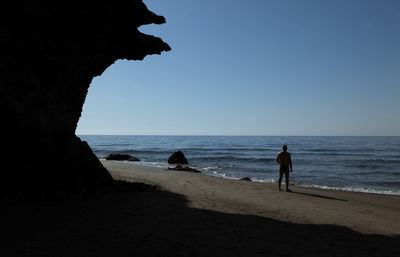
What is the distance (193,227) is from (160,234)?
918mm

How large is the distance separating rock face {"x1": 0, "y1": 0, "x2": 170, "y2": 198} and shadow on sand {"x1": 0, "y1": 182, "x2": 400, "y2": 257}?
1686mm

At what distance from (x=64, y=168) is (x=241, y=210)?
249 inches

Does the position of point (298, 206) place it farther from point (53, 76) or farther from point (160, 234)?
point (53, 76)

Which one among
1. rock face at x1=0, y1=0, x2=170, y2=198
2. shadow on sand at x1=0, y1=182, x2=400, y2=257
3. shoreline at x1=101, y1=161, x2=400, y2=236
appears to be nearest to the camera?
shadow on sand at x1=0, y1=182, x2=400, y2=257

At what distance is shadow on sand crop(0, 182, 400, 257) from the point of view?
16.3ft

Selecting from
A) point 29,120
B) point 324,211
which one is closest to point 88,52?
point 29,120

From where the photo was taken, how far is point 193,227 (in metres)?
6.44

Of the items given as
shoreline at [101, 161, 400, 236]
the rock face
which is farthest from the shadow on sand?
the rock face

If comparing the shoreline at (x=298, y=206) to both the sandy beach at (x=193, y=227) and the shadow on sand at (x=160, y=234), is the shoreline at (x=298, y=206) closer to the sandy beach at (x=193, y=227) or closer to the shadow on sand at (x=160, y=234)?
the sandy beach at (x=193, y=227)

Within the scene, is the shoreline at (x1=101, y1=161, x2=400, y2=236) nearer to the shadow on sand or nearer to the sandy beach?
the sandy beach

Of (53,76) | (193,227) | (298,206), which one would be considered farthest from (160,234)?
(53,76)

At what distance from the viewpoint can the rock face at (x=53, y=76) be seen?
27.7 feet

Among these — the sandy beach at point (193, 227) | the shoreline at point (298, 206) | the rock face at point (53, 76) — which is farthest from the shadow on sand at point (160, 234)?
the rock face at point (53, 76)

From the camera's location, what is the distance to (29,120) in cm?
880
